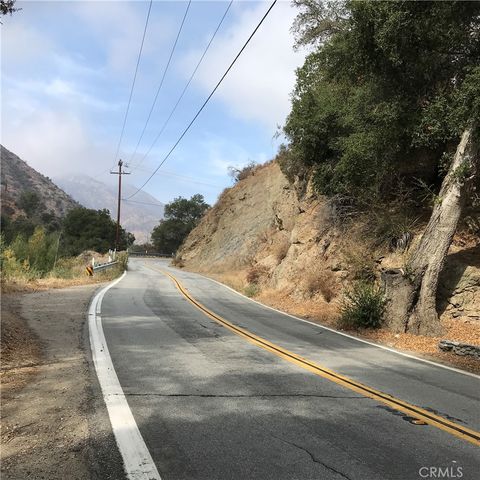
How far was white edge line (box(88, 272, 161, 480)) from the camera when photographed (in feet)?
14.1

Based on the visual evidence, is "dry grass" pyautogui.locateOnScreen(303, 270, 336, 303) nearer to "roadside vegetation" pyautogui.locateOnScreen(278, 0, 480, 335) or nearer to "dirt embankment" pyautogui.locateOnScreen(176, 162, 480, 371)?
"dirt embankment" pyautogui.locateOnScreen(176, 162, 480, 371)

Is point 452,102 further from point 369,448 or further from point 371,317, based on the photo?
point 369,448

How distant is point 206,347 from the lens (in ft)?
33.0

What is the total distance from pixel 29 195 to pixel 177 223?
3083 centimetres

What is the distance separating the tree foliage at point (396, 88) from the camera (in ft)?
40.7

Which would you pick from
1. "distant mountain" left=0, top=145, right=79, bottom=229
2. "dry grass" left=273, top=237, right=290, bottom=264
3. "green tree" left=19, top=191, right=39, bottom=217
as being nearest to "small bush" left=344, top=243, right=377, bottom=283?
"dry grass" left=273, top=237, right=290, bottom=264

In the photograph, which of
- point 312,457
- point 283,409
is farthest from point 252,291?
point 312,457

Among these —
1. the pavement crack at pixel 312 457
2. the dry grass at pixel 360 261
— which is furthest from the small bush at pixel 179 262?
the pavement crack at pixel 312 457

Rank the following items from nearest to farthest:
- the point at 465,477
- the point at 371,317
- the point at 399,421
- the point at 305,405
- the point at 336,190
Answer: the point at 465,477, the point at 399,421, the point at 305,405, the point at 371,317, the point at 336,190

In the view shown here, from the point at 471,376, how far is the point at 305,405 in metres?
3.96

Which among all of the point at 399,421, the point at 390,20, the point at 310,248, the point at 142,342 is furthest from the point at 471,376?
the point at 310,248

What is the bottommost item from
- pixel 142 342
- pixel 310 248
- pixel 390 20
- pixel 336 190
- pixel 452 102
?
pixel 142 342
